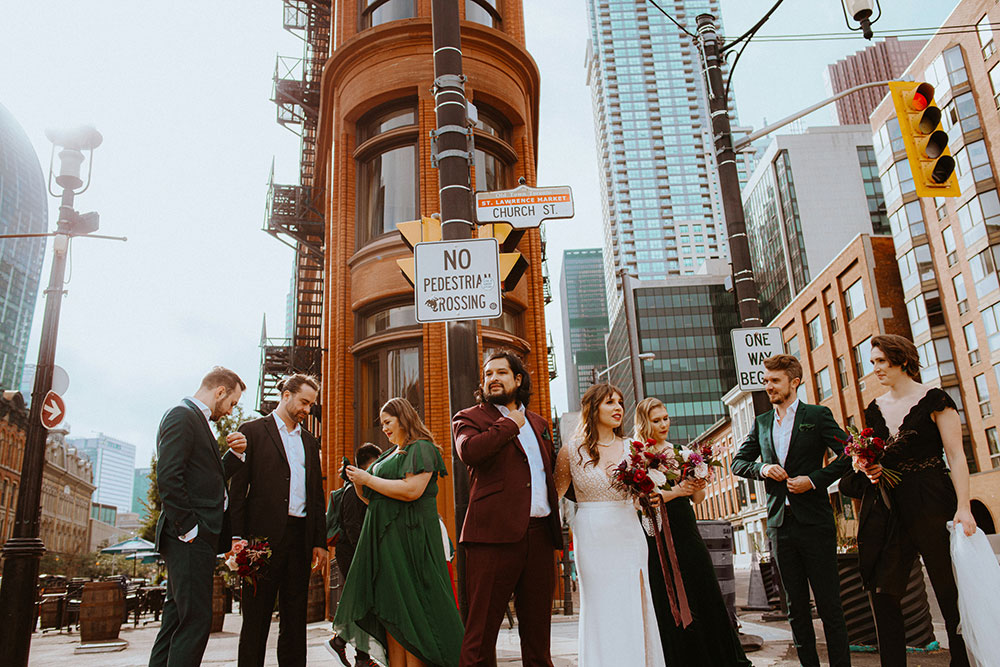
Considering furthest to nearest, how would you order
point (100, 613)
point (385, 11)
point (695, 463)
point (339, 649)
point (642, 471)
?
1. point (385, 11)
2. point (100, 613)
3. point (339, 649)
4. point (695, 463)
5. point (642, 471)

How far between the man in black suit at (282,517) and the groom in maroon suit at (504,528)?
1.62 m

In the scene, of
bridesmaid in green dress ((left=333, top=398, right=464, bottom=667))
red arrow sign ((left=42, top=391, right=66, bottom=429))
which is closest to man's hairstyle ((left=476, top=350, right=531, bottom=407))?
bridesmaid in green dress ((left=333, top=398, right=464, bottom=667))

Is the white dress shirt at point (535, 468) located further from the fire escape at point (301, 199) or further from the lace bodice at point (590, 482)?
the fire escape at point (301, 199)

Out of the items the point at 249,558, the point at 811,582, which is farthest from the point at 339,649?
the point at 811,582

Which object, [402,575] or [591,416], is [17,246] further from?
[591,416]

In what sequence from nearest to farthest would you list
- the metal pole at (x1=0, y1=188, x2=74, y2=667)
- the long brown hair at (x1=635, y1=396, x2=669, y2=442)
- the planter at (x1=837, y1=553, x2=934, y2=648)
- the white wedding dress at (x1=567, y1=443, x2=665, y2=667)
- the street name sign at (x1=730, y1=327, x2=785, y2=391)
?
the white wedding dress at (x1=567, y1=443, x2=665, y2=667) → the long brown hair at (x1=635, y1=396, x2=669, y2=442) → the planter at (x1=837, y1=553, x2=934, y2=648) → the metal pole at (x1=0, y1=188, x2=74, y2=667) → the street name sign at (x1=730, y1=327, x2=785, y2=391)

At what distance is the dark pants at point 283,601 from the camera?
5.25 m

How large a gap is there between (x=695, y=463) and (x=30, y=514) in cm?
874

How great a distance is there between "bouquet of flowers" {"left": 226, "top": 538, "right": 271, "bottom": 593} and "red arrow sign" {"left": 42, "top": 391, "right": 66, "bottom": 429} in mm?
6420

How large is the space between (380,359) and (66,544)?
370ft

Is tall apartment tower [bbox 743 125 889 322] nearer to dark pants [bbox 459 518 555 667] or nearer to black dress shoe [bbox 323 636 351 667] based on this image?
black dress shoe [bbox 323 636 351 667]

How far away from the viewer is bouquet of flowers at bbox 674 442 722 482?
193 inches

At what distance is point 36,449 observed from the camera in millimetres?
9703

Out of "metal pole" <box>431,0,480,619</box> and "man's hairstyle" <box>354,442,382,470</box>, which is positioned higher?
"metal pole" <box>431,0,480,619</box>
